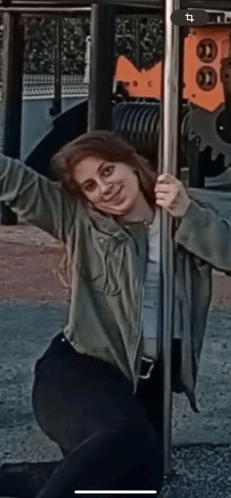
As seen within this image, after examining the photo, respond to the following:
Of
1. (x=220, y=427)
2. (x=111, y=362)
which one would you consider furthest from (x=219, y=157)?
(x=220, y=427)

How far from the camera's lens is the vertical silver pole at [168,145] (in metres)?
3.41

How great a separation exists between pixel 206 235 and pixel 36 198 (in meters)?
0.44

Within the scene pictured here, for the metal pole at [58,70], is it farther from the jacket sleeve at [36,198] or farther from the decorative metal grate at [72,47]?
the jacket sleeve at [36,198]

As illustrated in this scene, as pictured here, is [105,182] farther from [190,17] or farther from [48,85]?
[190,17]

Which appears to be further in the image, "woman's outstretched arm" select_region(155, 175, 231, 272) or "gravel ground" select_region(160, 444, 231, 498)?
"gravel ground" select_region(160, 444, 231, 498)

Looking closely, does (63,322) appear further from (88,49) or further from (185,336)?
(88,49)

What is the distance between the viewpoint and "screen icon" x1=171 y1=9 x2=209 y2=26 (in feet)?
11.0

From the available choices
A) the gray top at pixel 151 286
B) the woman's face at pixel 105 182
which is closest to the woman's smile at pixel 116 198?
the woman's face at pixel 105 182

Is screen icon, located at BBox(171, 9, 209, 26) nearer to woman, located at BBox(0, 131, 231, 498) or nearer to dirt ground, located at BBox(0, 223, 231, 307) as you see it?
woman, located at BBox(0, 131, 231, 498)

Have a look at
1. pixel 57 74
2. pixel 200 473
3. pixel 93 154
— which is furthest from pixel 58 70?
pixel 200 473

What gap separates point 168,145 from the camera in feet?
11.5

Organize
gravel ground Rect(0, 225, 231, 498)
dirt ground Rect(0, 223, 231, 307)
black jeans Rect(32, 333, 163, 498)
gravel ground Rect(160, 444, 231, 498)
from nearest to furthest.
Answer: black jeans Rect(32, 333, 163, 498)
dirt ground Rect(0, 223, 231, 307)
gravel ground Rect(0, 225, 231, 498)
gravel ground Rect(160, 444, 231, 498)

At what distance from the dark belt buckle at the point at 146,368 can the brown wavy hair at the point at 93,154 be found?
41cm

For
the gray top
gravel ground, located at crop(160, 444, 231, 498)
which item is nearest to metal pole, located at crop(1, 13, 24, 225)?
the gray top
